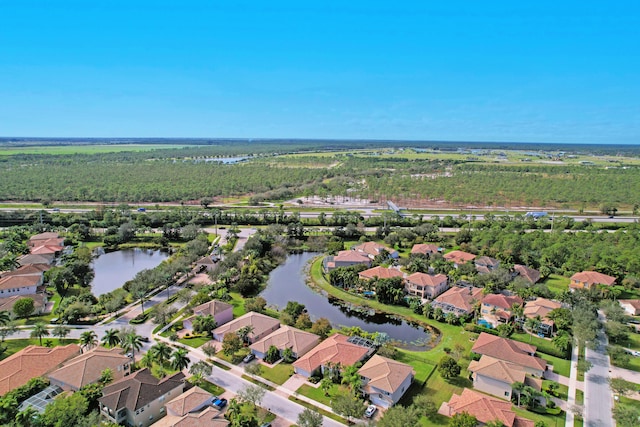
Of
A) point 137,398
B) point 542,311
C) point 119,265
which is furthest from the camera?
point 119,265

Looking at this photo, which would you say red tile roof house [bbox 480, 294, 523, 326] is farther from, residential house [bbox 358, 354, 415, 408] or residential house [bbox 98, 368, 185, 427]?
residential house [bbox 98, 368, 185, 427]

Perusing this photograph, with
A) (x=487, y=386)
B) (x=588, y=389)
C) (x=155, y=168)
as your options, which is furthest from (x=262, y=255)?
(x=155, y=168)

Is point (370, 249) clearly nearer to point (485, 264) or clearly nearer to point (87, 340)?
point (485, 264)

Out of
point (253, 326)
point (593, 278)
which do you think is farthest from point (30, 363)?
point (593, 278)

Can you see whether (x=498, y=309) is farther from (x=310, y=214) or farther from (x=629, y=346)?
(x=310, y=214)

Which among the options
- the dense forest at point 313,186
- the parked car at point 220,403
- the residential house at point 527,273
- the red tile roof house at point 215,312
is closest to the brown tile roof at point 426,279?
the residential house at point 527,273

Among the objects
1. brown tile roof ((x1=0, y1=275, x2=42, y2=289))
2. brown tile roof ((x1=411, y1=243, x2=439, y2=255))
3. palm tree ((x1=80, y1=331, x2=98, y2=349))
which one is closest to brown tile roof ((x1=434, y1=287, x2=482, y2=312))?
brown tile roof ((x1=411, y1=243, x2=439, y2=255))

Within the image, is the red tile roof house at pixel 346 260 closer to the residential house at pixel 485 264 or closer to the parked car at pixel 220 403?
the residential house at pixel 485 264
